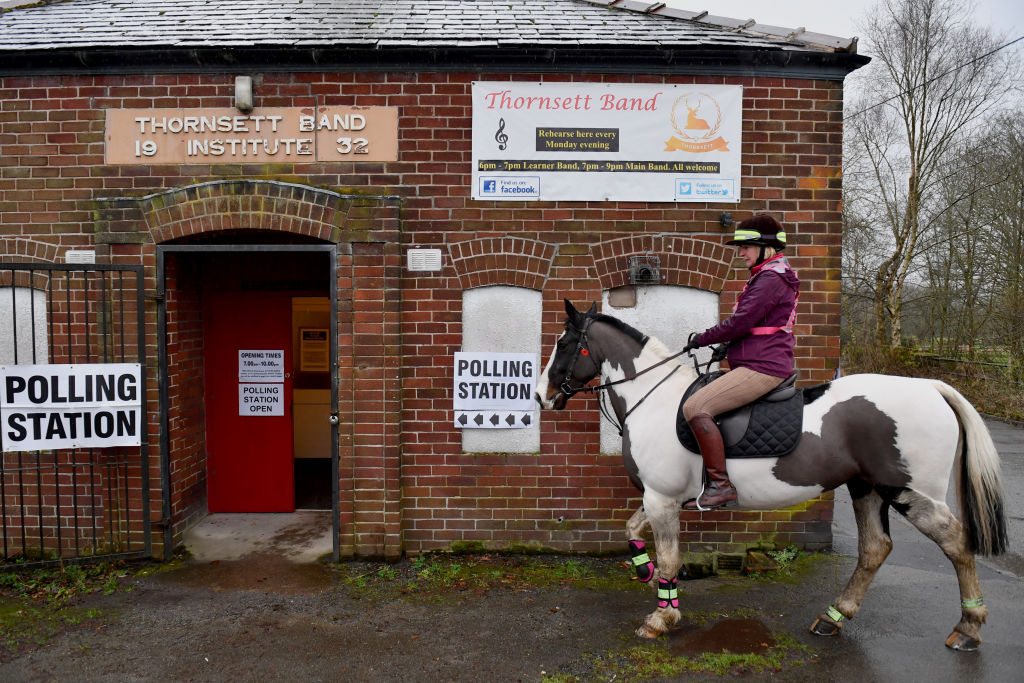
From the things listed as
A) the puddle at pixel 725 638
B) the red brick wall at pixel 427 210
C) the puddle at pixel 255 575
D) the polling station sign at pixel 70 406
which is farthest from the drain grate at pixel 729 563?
the polling station sign at pixel 70 406

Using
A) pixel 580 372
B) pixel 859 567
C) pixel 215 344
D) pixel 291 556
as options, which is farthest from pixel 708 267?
pixel 215 344

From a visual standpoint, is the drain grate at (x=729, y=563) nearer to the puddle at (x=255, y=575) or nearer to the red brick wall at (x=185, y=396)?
the puddle at (x=255, y=575)

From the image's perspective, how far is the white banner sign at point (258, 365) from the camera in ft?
24.1

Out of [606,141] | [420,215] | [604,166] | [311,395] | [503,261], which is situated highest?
[606,141]

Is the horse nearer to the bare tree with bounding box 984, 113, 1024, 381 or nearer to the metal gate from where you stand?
the metal gate

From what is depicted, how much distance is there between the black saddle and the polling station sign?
4.69 meters

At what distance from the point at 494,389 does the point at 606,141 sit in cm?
246

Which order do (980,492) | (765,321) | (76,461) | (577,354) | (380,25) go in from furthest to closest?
1. (380,25)
2. (76,461)
3. (577,354)
4. (765,321)
5. (980,492)

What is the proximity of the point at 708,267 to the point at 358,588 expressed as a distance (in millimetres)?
4105

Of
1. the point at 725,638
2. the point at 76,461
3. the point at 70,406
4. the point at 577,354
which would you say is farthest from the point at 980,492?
the point at 76,461

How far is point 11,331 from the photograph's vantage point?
6180mm

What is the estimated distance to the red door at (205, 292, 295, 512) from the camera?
24.0ft

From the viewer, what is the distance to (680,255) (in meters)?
6.06

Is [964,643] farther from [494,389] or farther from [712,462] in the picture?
[494,389]
